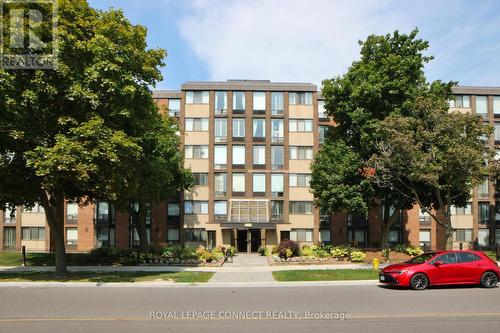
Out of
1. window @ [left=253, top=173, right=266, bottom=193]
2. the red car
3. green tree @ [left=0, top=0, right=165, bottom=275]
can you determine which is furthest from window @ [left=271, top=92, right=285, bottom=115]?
the red car

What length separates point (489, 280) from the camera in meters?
15.8

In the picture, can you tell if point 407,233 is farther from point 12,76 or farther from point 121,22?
point 12,76

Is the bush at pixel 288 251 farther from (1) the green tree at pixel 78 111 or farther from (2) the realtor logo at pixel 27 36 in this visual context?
(2) the realtor logo at pixel 27 36

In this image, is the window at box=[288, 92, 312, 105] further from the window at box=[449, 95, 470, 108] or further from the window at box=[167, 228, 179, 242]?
the window at box=[167, 228, 179, 242]

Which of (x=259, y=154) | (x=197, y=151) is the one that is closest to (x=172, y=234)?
(x=197, y=151)

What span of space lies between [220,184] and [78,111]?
1020 inches

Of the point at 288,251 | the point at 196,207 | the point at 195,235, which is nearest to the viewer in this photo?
the point at 288,251

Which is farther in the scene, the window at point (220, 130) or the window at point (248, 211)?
the window at point (220, 130)

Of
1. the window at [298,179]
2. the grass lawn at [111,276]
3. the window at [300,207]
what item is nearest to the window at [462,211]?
the window at [300,207]

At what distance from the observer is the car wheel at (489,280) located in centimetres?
1574

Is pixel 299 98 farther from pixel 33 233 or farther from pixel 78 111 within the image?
pixel 33 233

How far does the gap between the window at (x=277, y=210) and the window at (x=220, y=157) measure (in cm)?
611

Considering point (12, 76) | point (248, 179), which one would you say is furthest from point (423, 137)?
point (248, 179)

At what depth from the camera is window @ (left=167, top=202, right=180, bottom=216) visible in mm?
44719
